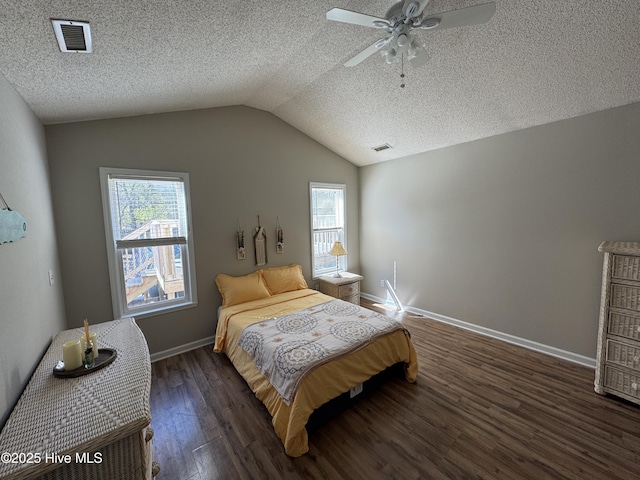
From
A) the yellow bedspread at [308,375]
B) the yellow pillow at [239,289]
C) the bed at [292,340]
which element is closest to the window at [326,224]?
the bed at [292,340]

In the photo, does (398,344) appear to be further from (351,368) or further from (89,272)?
(89,272)

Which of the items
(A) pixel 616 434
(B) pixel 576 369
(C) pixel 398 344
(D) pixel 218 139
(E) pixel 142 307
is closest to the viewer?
(A) pixel 616 434

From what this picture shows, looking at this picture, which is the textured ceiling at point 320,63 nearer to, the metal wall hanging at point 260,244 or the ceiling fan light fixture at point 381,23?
the ceiling fan light fixture at point 381,23

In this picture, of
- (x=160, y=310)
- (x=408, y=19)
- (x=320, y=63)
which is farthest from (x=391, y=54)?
(x=160, y=310)

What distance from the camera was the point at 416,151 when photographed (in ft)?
12.5

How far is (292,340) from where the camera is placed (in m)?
2.22

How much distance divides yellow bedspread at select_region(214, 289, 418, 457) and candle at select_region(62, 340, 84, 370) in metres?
1.22

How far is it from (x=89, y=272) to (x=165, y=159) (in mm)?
1404

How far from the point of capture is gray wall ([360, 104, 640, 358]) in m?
2.43

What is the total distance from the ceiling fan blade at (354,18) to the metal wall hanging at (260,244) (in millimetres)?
2615

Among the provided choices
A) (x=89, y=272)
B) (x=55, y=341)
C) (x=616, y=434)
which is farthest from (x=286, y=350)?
(x=616, y=434)

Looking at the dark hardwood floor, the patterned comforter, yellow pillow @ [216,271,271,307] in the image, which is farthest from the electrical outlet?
yellow pillow @ [216,271,271,307]

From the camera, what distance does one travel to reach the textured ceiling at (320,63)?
1.45m

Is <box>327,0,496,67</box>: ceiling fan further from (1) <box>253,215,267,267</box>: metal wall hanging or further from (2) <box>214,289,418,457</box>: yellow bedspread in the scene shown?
(1) <box>253,215,267,267</box>: metal wall hanging
